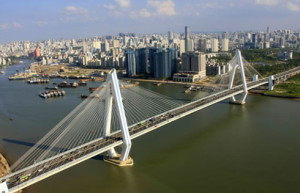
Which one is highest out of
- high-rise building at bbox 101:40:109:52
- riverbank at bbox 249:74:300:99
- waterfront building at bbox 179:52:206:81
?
high-rise building at bbox 101:40:109:52

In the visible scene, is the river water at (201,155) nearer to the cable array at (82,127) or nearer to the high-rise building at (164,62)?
the cable array at (82,127)

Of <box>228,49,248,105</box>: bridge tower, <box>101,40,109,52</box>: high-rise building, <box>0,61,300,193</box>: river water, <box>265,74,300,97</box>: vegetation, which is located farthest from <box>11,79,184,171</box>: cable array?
<box>101,40,109,52</box>: high-rise building

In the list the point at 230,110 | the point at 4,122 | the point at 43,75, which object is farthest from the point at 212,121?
the point at 43,75

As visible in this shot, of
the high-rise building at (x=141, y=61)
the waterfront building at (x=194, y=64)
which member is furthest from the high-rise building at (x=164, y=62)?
the high-rise building at (x=141, y=61)

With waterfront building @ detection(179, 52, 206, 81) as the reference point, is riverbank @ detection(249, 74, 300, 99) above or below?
below

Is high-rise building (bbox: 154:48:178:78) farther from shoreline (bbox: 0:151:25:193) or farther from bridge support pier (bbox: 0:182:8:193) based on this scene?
bridge support pier (bbox: 0:182:8:193)

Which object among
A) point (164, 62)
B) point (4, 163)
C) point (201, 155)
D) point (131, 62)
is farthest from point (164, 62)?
point (4, 163)
